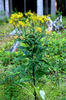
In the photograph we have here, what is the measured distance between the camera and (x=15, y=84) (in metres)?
3.07

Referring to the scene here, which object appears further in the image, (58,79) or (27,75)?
(58,79)

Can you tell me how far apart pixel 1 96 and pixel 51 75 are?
4.42 ft

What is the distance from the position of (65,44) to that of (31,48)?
317cm

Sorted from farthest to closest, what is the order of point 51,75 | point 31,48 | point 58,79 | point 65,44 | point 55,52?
1. point 65,44
2. point 55,52
3. point 51,75
4. point 58,79
5. point 31,48

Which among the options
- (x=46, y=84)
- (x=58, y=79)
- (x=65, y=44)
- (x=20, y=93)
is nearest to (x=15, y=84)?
(x=20, y=93)

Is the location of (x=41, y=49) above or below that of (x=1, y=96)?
above

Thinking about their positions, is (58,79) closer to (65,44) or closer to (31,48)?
(31,48)

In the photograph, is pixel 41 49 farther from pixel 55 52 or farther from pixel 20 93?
pixel 55 52

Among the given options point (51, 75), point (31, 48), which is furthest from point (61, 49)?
point (31, 48)

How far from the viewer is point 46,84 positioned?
376cm

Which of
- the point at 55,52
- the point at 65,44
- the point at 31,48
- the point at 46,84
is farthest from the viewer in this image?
the point at 65,44

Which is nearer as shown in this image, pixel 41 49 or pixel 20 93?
pixel 41 49

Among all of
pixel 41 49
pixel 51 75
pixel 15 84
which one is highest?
pixel 41 49

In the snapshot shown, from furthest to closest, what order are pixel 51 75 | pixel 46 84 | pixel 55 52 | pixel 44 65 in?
pixel 55 52 < pixel 51 75 < pixel 46 84 < pixel 44 65
